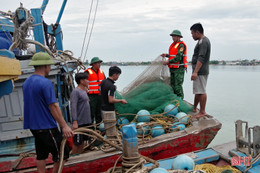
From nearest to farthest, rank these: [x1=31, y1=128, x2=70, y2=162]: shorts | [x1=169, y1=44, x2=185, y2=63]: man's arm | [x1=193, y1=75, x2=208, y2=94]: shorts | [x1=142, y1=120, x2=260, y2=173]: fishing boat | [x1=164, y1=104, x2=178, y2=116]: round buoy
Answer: [x1=31, y1=128, x2=70, y2=162]: shorts
[x1=142, y1=120, x2=260, y2=173]: fishing boat
[x1=193, y1=75, x2=208, y2=94]: shorts
[x1=164, y1=104, x2=178, y2=116]: round buoy
[x1=169, y1=44, x2=185, y2=63]: man's arm

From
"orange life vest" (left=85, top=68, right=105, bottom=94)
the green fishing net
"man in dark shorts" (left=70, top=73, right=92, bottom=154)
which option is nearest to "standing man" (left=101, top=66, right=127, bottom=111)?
"man in dark shorts" (left=70, top=73, right=92, bottom=154)

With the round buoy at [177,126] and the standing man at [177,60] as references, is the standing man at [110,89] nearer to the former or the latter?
the round buoy at [177,126]

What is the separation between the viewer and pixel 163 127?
446 cm

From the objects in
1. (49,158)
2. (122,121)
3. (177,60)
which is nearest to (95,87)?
(122,121)

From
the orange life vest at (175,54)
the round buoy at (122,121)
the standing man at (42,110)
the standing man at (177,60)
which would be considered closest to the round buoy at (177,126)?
the round buoy at (122,121)

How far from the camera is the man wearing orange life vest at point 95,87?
5078mm

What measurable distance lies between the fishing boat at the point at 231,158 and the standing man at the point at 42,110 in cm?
139

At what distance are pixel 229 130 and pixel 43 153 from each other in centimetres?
953

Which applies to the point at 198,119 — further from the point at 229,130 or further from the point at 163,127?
the point at 229,130

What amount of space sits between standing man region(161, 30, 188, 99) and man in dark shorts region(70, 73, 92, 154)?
2.72 metres

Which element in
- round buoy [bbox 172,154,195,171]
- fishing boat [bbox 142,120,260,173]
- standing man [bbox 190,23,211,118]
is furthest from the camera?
standing man [bbox 190,23,211,118]

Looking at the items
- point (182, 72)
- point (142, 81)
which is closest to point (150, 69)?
point (142, 81)

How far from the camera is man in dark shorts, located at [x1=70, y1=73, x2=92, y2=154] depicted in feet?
12.2

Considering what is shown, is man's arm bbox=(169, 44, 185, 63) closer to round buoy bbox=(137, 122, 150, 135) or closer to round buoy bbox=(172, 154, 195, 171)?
round buoy bbox=(137, 122, 150, 135)
